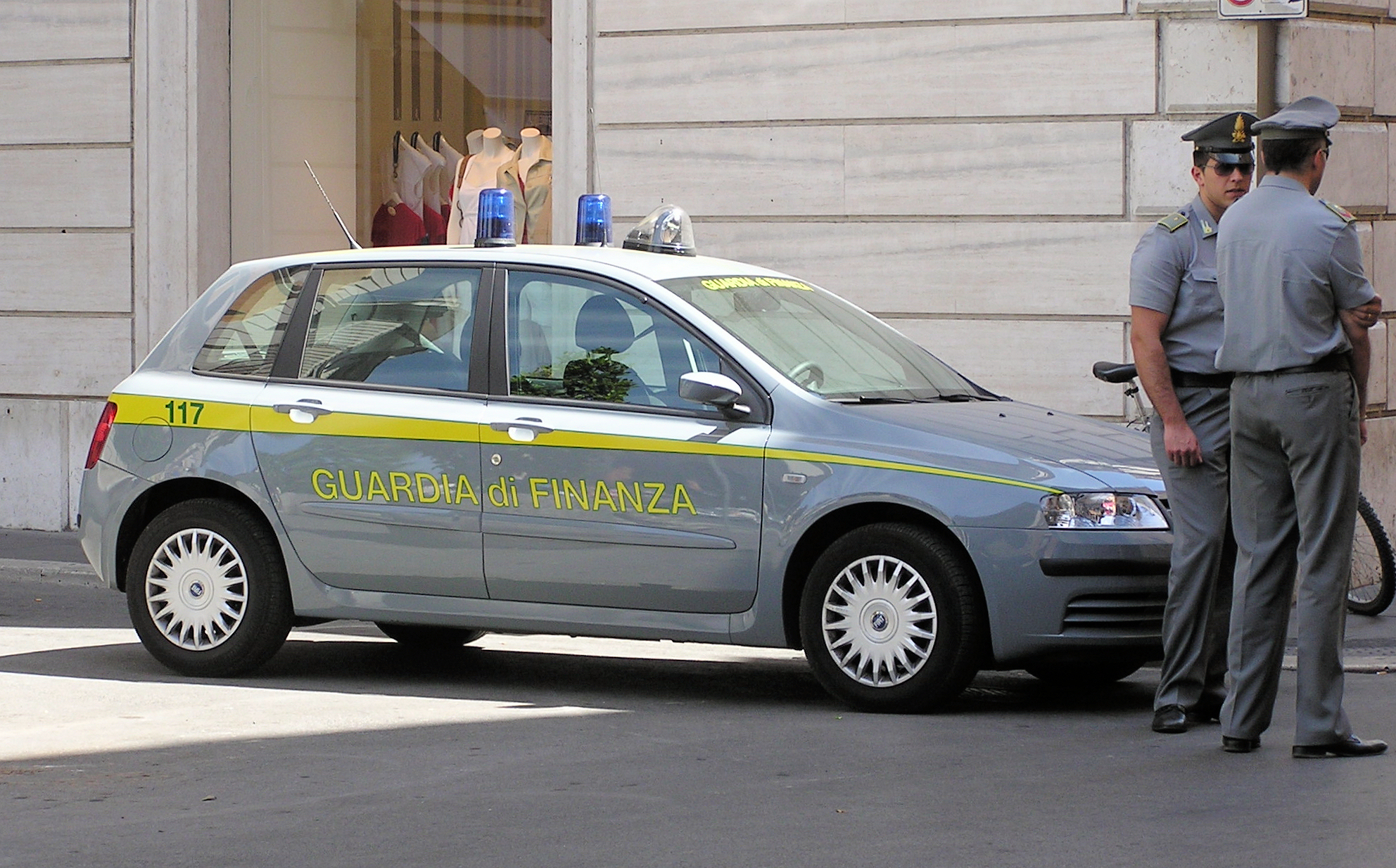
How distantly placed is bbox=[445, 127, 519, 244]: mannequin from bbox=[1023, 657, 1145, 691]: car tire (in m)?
6.70

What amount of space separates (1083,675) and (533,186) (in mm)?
6469

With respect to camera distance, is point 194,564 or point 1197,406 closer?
point 1197,406

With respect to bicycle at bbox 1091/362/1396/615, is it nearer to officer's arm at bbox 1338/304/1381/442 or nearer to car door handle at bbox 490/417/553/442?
car door handle at bbox 490/417/553/442

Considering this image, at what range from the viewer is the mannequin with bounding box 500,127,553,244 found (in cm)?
1301

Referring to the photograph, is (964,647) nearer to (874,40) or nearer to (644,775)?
(644,775)

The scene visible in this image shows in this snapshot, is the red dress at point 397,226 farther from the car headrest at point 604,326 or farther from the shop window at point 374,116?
the car headrest at point 604,326

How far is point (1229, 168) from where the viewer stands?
6.77 m

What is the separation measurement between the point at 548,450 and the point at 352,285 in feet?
3.85

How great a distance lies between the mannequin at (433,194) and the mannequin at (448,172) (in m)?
0.01

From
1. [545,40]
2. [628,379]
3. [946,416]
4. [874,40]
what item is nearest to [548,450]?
[628,379]

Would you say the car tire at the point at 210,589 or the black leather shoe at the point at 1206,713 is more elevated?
the car tire at the point at 210,589

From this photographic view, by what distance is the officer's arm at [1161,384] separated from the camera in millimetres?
6570

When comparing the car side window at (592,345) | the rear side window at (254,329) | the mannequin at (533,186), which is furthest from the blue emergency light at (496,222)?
the mannequin at (533,186)

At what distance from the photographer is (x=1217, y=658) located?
6930 millimetres
